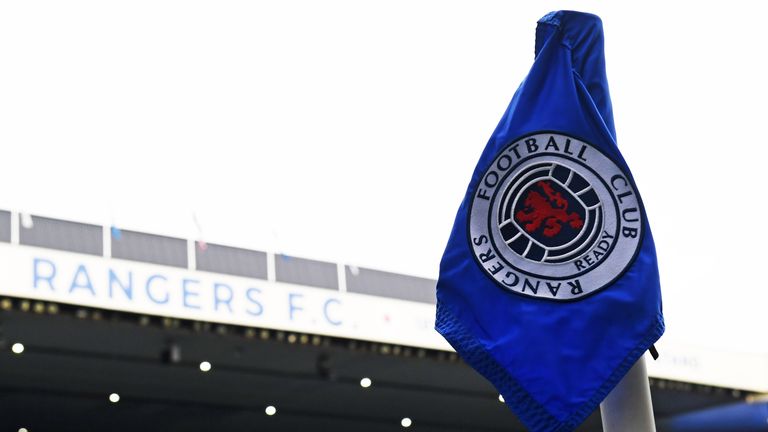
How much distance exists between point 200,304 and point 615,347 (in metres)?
11.8

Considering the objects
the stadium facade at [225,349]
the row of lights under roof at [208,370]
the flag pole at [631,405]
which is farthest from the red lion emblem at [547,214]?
the row of lights under roof at [208,370]

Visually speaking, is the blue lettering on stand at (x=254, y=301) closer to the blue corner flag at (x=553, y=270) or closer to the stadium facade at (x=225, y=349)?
the stadium facade at (x=225, y=349)

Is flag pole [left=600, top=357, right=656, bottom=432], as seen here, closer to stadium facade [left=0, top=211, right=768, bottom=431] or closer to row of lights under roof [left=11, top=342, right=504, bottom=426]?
stadium facade [left=0, top=211, right=768, bottom=431]

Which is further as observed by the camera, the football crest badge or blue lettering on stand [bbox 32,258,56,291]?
blue lettering on stand [bbox 32,258,56,291]

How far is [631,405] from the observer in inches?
115

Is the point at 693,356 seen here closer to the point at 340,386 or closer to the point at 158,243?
the point at 340,386

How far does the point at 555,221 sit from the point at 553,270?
118 mm

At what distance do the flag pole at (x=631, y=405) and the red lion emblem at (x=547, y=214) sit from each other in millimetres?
393

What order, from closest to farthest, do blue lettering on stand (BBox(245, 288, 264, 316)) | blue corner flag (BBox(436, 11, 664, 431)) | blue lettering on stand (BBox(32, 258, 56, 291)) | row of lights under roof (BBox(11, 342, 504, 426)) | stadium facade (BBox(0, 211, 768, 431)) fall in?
1. blue corner flag (BBox(436, 11, 664, 431))
2. blue lettering on stand (BBox(32, 258, 56, 291))
3. stadium facade (BBox(0, 211, 768, 431))
4. blue lettering on stand (BBox(245, 288, 264, 316))
5. row of lights under roof (BBox(11, 342, 504, 426))

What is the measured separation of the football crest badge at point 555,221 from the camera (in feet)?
9.41

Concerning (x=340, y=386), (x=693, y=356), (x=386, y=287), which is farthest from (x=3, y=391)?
(x=693, y=356)

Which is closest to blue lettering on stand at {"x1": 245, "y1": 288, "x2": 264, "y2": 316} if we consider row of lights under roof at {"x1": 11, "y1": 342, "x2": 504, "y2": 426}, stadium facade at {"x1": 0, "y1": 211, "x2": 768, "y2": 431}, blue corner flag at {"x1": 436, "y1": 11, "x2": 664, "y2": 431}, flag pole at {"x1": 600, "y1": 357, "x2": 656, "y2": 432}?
stadium facade at {"x1": 0, "y1": 211, "x2": 768, "y2": 431}

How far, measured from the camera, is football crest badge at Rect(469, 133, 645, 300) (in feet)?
9.41

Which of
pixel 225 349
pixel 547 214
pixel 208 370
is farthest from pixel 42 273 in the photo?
pixel 547 214
